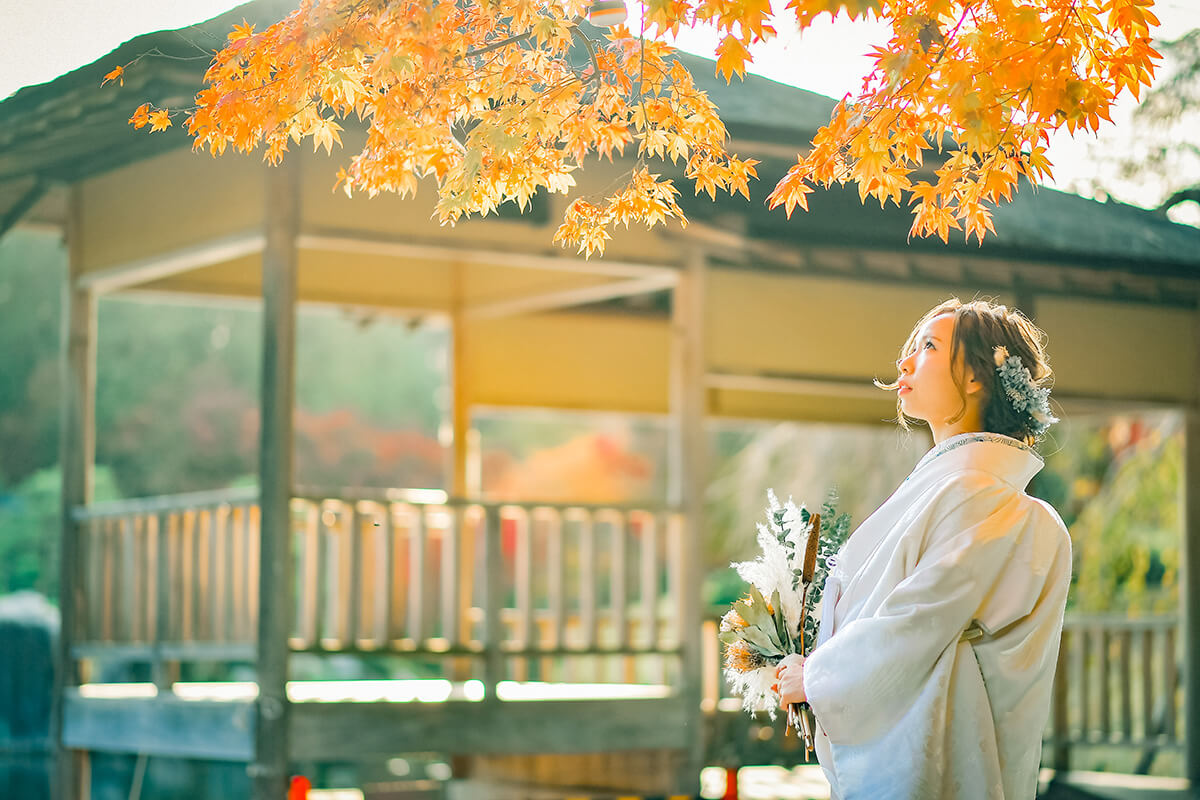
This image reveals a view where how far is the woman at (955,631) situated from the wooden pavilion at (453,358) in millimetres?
3279

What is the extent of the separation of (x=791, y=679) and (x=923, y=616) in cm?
43

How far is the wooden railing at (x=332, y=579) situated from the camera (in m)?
7.46

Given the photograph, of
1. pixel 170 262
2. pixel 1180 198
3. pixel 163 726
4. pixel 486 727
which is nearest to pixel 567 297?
pixel 170 262

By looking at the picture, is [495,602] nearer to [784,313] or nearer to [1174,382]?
[784,313]

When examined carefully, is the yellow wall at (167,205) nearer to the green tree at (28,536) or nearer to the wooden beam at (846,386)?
the wooden beam at (846,386)

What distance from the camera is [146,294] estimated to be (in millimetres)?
9398

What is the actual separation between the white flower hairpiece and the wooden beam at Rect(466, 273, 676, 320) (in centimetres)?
487

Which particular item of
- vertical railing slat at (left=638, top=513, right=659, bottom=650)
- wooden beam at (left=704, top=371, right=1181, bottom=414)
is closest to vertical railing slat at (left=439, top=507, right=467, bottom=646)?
vertical railing slat at (left=638, top=513, right=659, bottom=650)

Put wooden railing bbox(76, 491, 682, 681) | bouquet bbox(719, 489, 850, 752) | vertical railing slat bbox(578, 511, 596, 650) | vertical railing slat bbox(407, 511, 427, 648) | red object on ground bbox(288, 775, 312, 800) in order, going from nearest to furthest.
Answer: bouquet bbox(719, 489, 850, 752) < red object on ground bbox(288, 775, 312, 800) < wooden railing bbox(76, 491, 682, 681) < vertical railing slat bbox(407, 511, 427, 648) < vertical railing slat bbox(578, 511, 596, 650)

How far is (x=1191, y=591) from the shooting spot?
10328 millimetres

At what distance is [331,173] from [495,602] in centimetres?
231

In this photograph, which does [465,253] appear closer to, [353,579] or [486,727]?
[353,579]

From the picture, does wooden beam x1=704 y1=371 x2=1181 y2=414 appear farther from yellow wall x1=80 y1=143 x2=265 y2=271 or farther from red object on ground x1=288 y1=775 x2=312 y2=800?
red object on ground x1=288 y1=775 x2=312 y2=800

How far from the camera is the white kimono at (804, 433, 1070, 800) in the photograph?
338 cm
